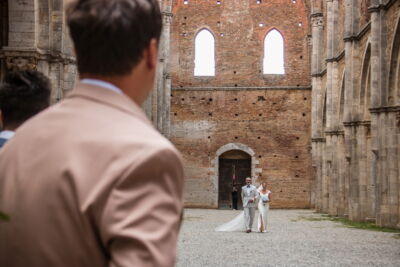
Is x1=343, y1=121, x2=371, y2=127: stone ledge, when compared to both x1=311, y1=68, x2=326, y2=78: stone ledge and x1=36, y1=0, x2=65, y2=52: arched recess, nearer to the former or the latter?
x1=311, y1=68, x2=326, y2=78: stone ledge

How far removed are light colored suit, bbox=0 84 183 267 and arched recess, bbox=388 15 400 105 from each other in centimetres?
1810

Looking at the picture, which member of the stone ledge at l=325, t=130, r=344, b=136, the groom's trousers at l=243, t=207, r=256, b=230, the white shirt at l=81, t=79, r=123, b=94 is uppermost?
the stone ledge at l=325, t=130, r=344, b=136

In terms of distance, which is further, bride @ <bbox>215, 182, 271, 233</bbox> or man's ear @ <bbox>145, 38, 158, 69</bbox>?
bride @ <bbox>215, 182, 271, 233</bbox>

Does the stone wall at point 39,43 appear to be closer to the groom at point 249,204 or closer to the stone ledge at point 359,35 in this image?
the groom at point 249,204

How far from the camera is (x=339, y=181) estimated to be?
84.3ft

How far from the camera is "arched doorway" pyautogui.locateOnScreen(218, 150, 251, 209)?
3312 cm

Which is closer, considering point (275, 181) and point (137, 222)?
point (137, 222)

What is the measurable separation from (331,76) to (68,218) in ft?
88.2

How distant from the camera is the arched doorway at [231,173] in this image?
3312cm

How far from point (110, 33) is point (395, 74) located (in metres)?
18.4

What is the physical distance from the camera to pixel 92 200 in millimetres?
1221

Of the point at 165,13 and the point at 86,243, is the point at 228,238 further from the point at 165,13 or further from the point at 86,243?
the point at 165,13

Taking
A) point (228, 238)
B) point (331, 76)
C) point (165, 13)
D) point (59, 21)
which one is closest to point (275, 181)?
point (331, 76)

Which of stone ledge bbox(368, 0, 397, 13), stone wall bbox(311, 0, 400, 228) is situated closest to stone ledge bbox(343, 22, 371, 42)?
stone wall bbox(311, 0, 400, 228)
